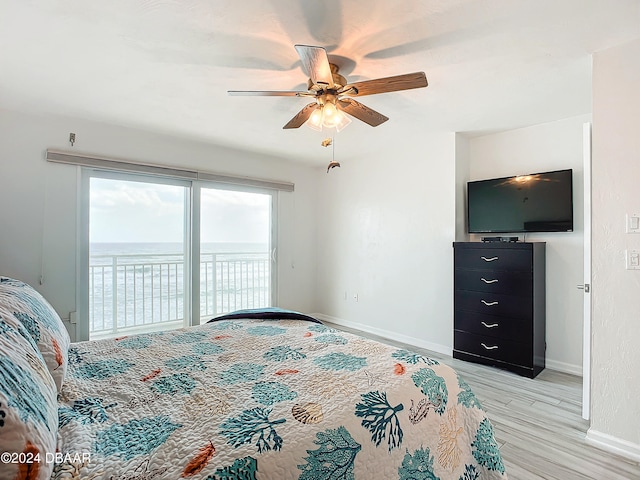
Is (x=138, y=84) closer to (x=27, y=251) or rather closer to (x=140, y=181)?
(x=140, y=181)

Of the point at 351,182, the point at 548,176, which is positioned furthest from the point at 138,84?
the point at 548,176

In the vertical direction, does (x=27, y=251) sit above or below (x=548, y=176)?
below

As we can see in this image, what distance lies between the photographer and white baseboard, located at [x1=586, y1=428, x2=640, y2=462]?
6.11 feet

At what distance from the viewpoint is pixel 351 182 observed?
15.6 ft

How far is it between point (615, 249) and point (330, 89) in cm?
193

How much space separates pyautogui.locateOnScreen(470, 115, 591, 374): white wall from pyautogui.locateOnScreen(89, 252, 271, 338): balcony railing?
3.36m

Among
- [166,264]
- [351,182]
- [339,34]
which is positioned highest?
[339,34]

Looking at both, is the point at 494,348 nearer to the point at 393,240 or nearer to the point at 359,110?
the point at 393,240

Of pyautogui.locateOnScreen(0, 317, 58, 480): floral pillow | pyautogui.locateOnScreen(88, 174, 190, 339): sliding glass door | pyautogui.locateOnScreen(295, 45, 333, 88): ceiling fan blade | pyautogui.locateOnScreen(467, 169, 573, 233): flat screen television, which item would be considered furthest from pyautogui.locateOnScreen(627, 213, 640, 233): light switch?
pyautogui.locateOnScreen(88, 174, 190, 339): sliding glass door

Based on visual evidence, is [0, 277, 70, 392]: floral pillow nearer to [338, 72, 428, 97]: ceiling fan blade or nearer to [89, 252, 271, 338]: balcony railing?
[338, 72, 428, 97]: ceiling fan blade

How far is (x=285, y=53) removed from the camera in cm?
204

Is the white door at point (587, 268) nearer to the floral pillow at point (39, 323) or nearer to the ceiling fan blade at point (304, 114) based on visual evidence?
the ceiling fan blade at point (304, 114)

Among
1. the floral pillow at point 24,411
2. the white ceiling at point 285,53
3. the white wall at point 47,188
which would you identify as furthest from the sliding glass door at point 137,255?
the floral pillow at point 24,411

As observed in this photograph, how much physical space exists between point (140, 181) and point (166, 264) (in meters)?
1.07
